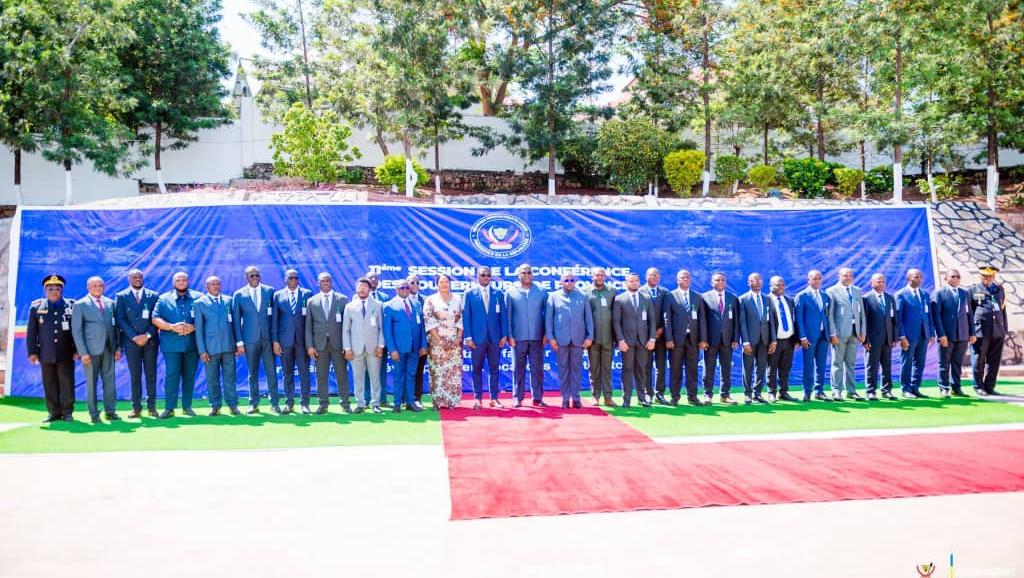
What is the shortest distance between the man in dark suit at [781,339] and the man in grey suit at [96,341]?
23.4ft

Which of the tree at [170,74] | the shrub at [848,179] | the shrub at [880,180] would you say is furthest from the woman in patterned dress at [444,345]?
the shrub at [880,180]

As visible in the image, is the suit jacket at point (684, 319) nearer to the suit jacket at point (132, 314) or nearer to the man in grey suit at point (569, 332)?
the man in grey suit at point (569, 332)

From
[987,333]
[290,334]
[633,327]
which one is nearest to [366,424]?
[290,334]

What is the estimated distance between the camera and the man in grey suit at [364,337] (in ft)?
25.9

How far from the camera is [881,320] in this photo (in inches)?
339

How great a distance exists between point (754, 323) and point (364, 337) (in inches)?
172

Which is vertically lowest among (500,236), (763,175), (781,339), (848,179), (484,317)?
(781,339)

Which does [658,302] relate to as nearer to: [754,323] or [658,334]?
[658,334]

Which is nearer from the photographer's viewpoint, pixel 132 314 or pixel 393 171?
pixel 132 314

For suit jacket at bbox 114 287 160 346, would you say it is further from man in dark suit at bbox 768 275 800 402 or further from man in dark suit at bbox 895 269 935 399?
man in dark suit at bbox 895 269 935 399

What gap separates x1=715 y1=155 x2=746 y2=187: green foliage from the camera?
779 inches

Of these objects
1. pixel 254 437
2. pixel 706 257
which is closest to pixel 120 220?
pixel 254 437

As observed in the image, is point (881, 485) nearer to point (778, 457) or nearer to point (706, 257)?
point (778, 457)

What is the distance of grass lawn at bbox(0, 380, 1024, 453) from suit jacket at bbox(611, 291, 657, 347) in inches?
31.4
